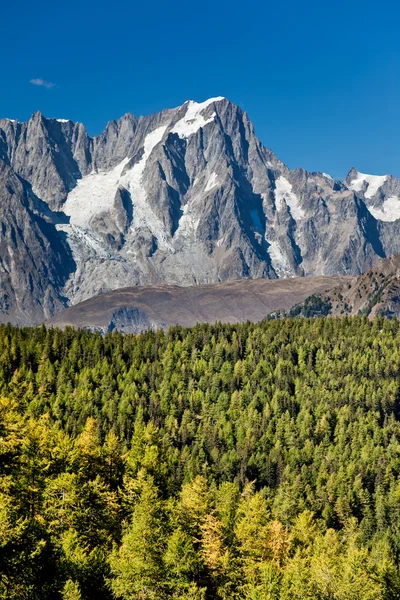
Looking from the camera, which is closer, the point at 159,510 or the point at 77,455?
the point at 159,510

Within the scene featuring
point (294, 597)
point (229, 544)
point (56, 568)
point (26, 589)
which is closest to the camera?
point (26, 589)

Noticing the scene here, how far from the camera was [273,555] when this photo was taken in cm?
7669

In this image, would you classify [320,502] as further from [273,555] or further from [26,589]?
[26,589]

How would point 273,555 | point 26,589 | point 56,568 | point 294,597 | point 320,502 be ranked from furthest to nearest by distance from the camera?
point 320,502, point 273,555, point 294,597, point 56,568, point 26,589

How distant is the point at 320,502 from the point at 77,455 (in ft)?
→ 397

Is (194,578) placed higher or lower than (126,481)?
lower

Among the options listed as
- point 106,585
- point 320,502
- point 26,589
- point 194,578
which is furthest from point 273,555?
point 320,502

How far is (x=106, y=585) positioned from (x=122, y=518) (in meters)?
16.2

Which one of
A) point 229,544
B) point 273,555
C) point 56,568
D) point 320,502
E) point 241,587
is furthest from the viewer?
point 320,502

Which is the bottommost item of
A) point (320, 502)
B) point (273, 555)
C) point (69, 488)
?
point (320, 502)

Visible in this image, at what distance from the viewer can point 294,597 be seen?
62.2 meters

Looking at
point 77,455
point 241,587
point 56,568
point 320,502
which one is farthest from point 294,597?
point 320,502

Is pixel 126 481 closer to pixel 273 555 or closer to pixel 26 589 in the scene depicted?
pixel 273 555

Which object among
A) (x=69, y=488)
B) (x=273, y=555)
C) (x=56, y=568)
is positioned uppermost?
(x=69, y=488)
